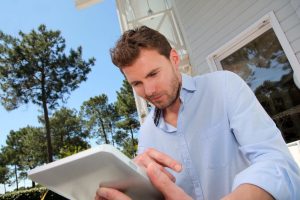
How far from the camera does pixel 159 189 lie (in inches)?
28.5

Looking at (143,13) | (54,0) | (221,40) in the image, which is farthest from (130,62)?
(54,0)

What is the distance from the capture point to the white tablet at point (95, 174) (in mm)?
632

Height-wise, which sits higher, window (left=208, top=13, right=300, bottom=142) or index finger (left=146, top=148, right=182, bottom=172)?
window (left=208, top=13, right=300, bottom=142)

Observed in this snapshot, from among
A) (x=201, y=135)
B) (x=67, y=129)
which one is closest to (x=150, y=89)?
(x=201, y=135)

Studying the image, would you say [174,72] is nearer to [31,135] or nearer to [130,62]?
[130,62]

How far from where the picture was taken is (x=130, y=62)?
4.71ft

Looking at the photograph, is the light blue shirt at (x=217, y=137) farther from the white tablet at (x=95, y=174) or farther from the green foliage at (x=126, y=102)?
the green foliage at (x=126, y=102)

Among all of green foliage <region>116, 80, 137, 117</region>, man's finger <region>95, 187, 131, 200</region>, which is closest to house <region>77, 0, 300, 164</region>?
man's finger <region>95, 187, 131, 200</region>

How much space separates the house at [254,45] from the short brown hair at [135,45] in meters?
2.44

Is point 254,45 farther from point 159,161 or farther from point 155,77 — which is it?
point 159,161

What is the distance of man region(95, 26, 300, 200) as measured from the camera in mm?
740

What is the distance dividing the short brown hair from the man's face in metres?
0.03

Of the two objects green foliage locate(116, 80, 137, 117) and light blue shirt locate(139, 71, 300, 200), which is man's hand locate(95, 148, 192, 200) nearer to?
light blue shirt locate(139, 71, 300, 200)

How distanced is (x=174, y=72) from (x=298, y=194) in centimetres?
85
